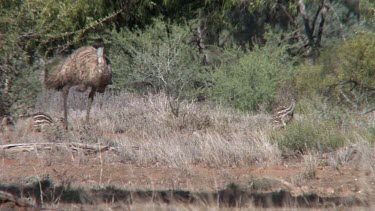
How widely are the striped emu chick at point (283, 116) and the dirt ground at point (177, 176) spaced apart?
2966 mm

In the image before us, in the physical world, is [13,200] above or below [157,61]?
below

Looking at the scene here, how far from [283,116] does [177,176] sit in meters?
4.72

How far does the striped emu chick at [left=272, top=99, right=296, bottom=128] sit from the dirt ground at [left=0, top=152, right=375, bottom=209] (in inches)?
117

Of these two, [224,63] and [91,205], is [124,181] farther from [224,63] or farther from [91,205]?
[224,63]

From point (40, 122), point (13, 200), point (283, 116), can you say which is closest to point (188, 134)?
point (283, 116)

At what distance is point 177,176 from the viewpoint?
942cm

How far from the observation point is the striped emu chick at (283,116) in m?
13.5

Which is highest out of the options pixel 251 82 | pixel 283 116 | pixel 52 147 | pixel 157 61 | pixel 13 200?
pixel 157 61

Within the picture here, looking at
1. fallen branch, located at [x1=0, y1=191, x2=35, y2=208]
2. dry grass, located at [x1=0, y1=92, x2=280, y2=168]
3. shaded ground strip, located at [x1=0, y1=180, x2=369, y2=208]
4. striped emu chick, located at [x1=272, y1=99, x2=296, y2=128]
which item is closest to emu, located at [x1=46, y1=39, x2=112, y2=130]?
dry grass, located at [x1=0, y1=92, x2=280, y2=168]

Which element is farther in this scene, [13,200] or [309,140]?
[309,140]

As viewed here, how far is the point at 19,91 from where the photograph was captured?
11336 mm

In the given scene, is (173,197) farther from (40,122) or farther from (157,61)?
(157,61)

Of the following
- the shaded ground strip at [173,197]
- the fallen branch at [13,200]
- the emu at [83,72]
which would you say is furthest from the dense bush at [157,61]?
the fallen branch at [13,200]

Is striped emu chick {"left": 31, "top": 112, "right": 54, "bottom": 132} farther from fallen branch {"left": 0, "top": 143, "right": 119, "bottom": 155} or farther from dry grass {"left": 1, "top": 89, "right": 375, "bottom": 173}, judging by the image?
fallen branch {"left": 0, "top": 143, "right": 119, "bottom": 155}
